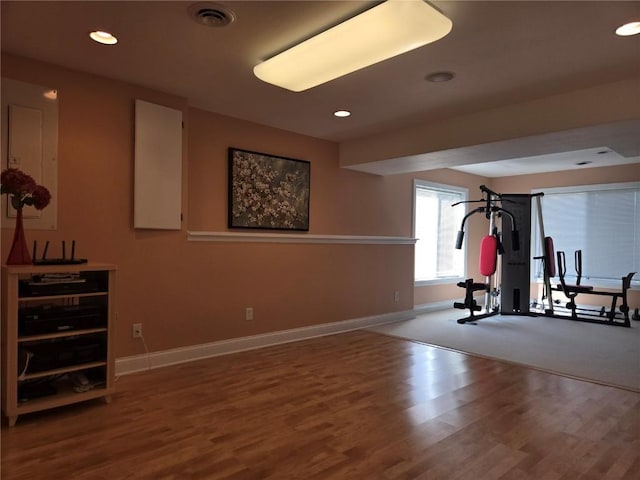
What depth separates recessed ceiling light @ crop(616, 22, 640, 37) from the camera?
216 centimetres

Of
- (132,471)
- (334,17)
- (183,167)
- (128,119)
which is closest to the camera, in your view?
(132,471)

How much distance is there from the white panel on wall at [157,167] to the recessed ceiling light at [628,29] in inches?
120

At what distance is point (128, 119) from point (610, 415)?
3.95 m

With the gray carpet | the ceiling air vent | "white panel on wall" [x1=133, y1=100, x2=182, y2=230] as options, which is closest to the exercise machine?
the gray carpet

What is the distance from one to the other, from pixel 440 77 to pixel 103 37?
219 centimetres

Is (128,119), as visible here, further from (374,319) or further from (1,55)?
(374,319)

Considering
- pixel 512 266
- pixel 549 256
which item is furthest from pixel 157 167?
pixel 549 256

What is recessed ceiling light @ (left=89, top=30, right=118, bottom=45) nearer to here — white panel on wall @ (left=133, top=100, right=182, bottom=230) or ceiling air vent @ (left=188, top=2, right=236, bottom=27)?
ceiling air vent @ (left=188, top=2, right=236, bottom=27)

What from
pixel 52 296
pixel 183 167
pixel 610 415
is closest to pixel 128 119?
pixel 183 167

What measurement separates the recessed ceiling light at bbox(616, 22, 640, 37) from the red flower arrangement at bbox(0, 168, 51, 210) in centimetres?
341

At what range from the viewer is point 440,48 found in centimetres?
246

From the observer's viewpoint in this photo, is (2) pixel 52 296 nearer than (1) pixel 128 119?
Yes

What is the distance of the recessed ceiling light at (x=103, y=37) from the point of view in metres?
2.38

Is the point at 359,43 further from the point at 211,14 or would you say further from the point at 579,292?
the point at 579,292
